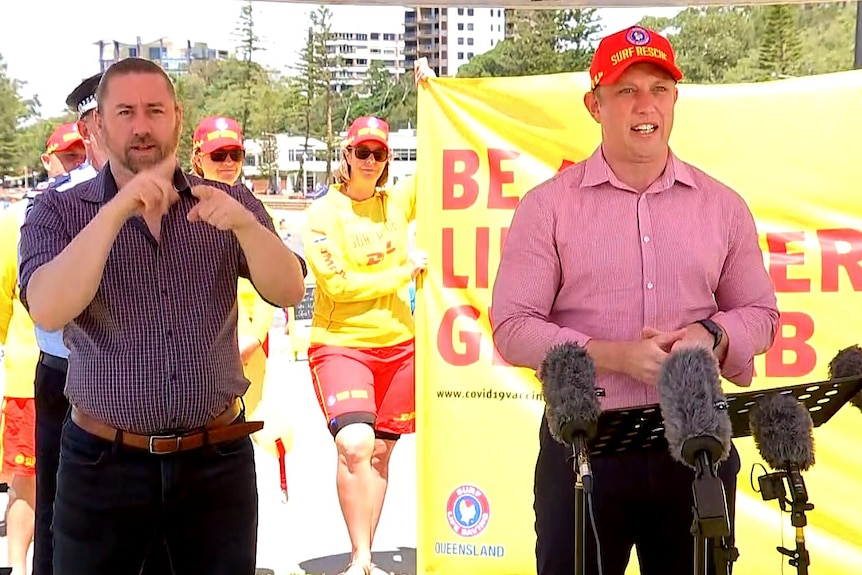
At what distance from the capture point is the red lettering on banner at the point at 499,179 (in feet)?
13.8

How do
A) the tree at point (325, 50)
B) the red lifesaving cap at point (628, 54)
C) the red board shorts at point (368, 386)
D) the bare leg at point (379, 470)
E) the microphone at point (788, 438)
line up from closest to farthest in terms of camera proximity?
the microphone at point (788, 438)
the red lifesaving cap at point (628, 54)
the red board shorts at point (368, 386)
the bare leg at point (379, 470)
the tree at point (325, 50)

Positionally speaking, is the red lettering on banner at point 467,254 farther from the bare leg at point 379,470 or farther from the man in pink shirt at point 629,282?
the man in pink shirt at point 629,282

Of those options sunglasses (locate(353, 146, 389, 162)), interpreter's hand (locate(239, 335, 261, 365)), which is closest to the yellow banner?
sunglasses (locate(353, 146, 389, 162))

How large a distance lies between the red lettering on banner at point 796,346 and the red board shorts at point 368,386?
1.59 metres

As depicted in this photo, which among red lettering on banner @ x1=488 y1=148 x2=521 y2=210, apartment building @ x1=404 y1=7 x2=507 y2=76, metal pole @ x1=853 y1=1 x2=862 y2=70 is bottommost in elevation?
red lettering on banner @ x1=488 y1=148 x2=521 y2=210

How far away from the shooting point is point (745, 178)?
→ 4.08 m

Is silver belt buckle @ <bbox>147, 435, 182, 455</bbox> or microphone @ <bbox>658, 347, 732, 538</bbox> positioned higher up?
microphone @ <bbox>658, 347, 732, 538</bbox>

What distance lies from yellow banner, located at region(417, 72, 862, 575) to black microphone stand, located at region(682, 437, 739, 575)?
2250 mm

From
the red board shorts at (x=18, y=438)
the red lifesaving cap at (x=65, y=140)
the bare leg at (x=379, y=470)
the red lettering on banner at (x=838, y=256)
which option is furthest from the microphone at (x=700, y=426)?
the red lifesaving cap at (x=65, y=140)

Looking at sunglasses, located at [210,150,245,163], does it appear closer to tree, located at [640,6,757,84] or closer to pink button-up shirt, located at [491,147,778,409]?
pink button-up shirt, located at [491,147,778,409]

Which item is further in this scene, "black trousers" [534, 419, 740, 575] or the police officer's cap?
the police officer's cap

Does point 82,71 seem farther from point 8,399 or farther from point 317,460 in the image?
point 8,399

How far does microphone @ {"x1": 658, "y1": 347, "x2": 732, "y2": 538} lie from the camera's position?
177 cm

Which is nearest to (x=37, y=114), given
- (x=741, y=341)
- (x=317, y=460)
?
(x=317, y=460)
